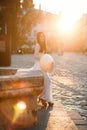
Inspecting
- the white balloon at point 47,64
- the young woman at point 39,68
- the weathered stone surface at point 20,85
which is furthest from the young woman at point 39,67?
the weathered stone surface at point 20,85

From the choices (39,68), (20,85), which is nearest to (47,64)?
(20,85)

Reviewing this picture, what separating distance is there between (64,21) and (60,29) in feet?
20.9

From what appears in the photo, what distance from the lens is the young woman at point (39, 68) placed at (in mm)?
7656

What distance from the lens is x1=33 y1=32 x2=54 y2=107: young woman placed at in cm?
766

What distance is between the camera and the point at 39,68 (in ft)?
25.2

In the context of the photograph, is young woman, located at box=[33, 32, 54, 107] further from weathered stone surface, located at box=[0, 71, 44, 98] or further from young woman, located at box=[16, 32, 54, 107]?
weathered stone surface, located at box=[0, 71, 44, 98]

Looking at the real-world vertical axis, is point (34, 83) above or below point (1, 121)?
above

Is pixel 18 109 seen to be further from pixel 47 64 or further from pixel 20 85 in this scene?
pixel 47 64

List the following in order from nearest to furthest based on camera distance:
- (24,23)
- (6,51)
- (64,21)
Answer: (6,51), (24,23), (64,21)

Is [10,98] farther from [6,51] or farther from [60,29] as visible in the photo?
[60,29]

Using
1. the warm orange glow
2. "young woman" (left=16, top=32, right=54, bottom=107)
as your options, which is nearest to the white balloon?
the warm orange glow

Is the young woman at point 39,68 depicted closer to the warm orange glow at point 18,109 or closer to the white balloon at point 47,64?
the white balloon at point 47,64

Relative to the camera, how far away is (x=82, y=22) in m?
100

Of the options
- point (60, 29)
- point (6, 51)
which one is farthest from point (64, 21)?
point (6, 51)
